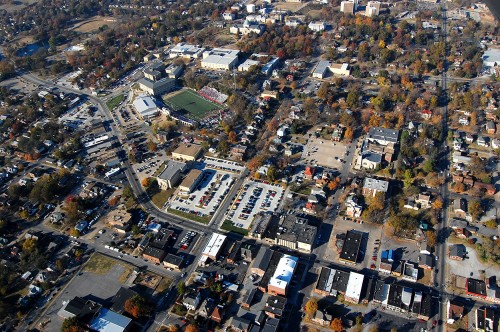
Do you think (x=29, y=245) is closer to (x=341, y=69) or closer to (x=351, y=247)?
(x=351, y=247)

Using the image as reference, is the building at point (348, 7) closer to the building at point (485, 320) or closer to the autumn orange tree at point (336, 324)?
the building at point (485, 320)

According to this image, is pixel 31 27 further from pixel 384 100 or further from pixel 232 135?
pixel 384 100

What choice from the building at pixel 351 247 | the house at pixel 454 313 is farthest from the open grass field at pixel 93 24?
the house at pixel 454 313

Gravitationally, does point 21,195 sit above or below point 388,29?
below

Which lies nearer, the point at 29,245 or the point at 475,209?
the point at 29,245

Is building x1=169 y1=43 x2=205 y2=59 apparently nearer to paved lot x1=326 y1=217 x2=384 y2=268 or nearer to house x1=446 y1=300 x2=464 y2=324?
paved lot x1=326 y1=217 x2=384 y2=268

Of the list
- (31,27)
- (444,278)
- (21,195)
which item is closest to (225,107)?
(21,195)

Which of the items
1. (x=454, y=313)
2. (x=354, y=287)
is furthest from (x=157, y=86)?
(x=454, y=313)
